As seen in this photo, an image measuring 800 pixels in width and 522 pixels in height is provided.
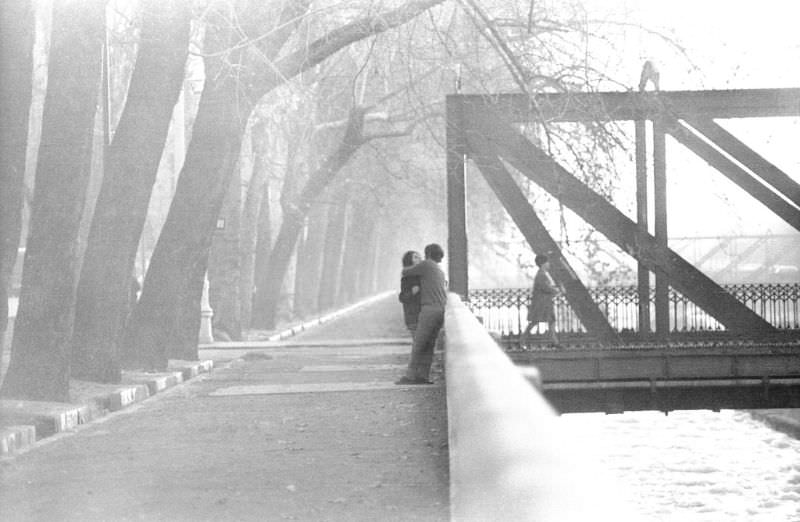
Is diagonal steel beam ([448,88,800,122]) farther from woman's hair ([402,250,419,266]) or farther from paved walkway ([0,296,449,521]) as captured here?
paved walkway ([0,296,449,521])

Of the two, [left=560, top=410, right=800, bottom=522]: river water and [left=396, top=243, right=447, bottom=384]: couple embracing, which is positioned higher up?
[left=396, top=243, right=447, bottom=384]: couple embracing

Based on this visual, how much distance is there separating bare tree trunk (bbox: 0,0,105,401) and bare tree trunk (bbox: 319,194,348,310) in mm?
36540

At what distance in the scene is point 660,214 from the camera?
21500 millimetres

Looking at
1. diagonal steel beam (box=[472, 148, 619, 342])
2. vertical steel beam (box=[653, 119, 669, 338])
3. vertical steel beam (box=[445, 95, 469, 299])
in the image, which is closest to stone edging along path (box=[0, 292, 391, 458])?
vertical steel beam (box=[445, 95, 469, 299])

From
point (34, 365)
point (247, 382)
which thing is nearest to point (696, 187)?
point (247, 382)

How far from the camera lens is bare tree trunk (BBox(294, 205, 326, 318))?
2031 inches

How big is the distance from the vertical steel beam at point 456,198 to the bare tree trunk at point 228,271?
42.1 ft

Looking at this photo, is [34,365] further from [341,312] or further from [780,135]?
[341,312]

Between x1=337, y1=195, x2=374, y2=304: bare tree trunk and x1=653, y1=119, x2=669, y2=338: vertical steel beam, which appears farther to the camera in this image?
x1=337, y1=195, x2=374, y2=304: bare tree trunk

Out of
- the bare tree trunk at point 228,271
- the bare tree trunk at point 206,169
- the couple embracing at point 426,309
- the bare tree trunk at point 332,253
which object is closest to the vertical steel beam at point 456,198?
the bare tree trunk at point 206,169

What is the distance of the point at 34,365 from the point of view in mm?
16141

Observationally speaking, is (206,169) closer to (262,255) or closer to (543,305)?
(543,305)

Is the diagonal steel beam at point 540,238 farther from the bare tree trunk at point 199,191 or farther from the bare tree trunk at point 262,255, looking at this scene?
the bare tree trunk at point 262,255

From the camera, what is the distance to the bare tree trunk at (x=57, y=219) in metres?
16.2
